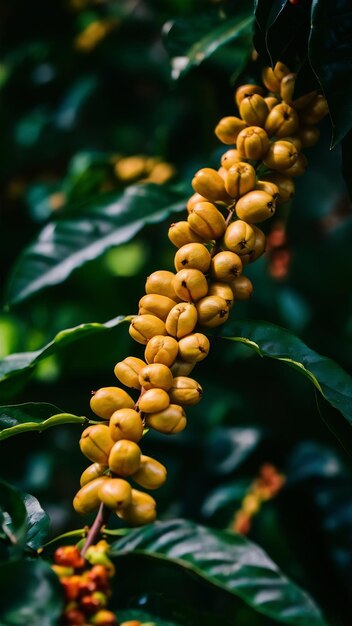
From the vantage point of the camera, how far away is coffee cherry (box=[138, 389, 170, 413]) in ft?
2.62

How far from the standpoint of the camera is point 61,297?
2.09 meters

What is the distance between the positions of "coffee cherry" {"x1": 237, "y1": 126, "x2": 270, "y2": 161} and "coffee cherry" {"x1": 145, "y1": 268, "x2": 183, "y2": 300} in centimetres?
20

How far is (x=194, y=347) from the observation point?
84 centimetres

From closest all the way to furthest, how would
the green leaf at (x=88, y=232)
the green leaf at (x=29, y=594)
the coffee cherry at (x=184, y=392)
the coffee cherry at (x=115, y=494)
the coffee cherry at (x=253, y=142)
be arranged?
1. the green leaf at (x=29, y=594)
2. the coffee cherry at (x=115, y=494)
3. the coffee cherry at (x=184, y=392)
4. the coffee cherry at (x=253, y=142)
5. the green leaf at (x=88, y=232)

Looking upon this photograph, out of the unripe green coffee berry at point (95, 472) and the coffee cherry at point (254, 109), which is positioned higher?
the coffee cherry at point (254, 109)

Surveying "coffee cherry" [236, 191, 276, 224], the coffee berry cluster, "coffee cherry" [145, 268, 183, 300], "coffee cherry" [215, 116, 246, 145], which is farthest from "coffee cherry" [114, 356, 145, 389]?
"coffee cherry" [215, 116, 246, 145]

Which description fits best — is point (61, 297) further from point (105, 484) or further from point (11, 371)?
point (105, 484)

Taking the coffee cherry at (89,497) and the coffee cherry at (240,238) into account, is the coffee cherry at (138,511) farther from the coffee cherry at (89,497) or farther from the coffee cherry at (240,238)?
Result: the coffee cherry at (240,238)

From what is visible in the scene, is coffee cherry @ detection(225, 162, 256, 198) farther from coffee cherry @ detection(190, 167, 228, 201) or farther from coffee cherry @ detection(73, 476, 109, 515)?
coffee cherry @ detection(73, 476, 109, 515)

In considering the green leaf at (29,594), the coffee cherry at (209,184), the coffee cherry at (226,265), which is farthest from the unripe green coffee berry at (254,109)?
the green leaf at (29,594)

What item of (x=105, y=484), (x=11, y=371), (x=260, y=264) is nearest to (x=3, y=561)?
(x=105, y=484)

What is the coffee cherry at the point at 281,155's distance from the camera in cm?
94

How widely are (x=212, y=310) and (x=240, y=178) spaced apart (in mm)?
183

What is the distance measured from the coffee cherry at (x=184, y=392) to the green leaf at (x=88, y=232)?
49 centimetres
